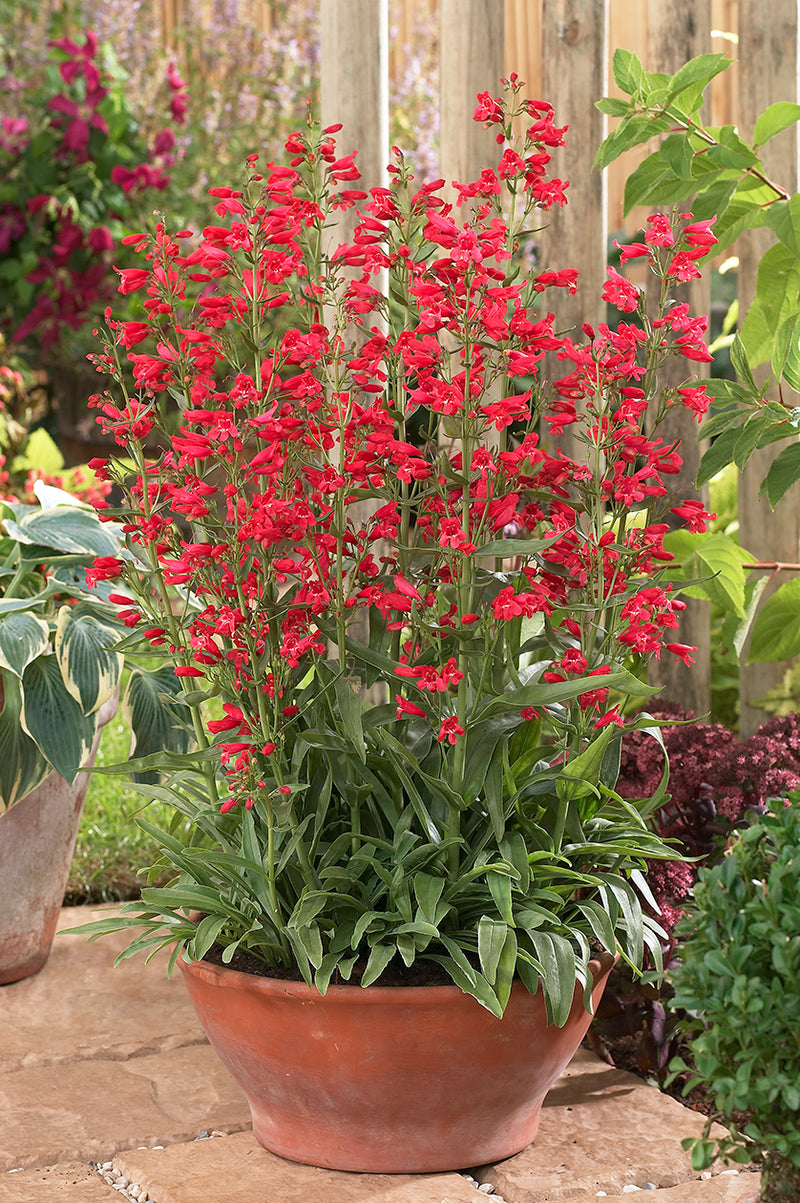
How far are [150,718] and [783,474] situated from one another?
1.07 m

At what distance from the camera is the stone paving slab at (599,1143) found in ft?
4.91

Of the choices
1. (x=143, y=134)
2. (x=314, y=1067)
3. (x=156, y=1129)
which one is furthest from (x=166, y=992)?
(x=143, y=134)

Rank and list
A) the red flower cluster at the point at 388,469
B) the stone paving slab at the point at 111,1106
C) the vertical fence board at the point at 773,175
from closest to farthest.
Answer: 1. the red flower cluster at the point at 388,469
2. the stone paving slab at the point at 111,1106
3. the vertical fence board at the point at 773,175

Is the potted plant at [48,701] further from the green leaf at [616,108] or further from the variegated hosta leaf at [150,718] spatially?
the green leaf at [616,108]

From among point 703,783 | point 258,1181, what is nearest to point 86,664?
point 258,1181

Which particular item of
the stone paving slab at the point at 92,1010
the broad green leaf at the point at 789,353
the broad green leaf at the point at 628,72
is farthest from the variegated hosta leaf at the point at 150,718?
the broad green leaf at the point at 628,72

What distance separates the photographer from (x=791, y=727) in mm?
2010

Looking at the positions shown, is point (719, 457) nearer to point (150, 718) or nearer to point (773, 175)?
point (773, 175)

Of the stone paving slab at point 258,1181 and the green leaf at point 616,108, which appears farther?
the green leaf at point 616,108

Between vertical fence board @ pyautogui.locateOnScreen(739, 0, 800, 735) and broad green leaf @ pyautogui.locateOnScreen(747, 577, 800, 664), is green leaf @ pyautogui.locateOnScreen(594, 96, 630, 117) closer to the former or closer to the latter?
vertical fence board @ pyautogui.locateOnScreen(739, 0, 800, 735)

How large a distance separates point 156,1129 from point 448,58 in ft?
5.83

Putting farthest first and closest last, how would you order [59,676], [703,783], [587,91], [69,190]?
[69,190] → [587,91] → [59,676] → [703,783]

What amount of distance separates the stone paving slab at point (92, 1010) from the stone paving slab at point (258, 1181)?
1.15 feet

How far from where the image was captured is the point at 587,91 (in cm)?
222
